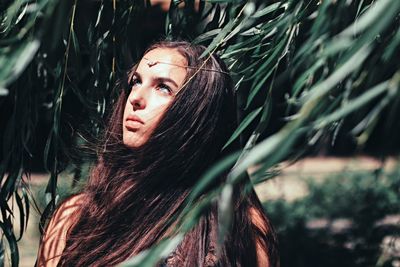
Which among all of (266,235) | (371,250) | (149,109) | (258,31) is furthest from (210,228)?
(371,250)

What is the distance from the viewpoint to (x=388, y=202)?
550 centimetres

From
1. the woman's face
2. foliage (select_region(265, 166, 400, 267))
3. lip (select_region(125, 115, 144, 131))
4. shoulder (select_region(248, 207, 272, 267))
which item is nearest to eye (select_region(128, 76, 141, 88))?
the woman's face

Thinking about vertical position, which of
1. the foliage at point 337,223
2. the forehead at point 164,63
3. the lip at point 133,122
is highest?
the forehead at point 164,63

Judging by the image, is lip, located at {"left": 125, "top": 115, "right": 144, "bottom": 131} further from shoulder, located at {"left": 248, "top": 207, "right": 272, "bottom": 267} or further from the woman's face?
shoulder, located at {"left": 248, "top": 207, "right": 272, "bottom": 267}

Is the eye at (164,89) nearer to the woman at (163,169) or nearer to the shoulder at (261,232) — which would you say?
the woman at (163,169)

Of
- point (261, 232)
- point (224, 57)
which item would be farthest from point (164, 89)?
point (261, 232)

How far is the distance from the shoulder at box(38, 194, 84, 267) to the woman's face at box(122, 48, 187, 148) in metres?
0.34

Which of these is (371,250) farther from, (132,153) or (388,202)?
(132,153)

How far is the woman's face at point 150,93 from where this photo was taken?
210cm

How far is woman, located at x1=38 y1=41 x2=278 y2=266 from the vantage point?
2143 millimetres

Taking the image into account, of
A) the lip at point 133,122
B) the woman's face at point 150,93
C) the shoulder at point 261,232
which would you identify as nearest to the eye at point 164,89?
the woman's face at point 150,93

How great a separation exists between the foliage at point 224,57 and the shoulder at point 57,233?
55mm

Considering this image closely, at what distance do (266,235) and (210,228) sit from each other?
17 cm

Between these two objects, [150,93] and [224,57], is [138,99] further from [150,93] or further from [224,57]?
[224,57]
